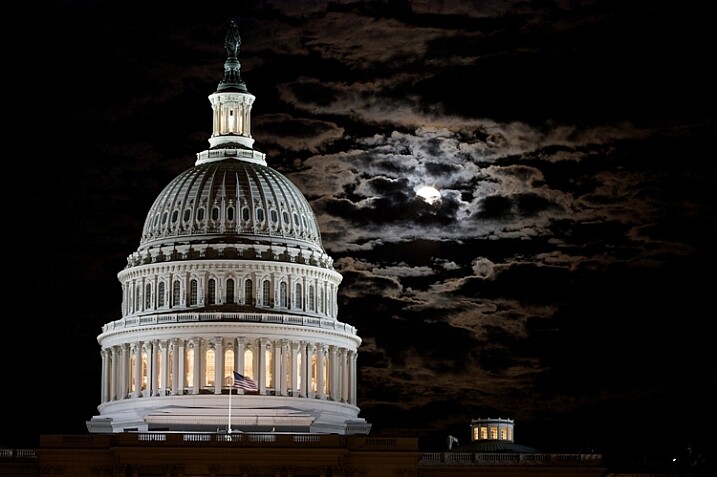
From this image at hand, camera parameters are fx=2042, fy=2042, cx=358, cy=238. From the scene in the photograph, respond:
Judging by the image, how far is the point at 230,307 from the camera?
148 m

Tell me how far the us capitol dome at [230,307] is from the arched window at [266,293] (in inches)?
5.6

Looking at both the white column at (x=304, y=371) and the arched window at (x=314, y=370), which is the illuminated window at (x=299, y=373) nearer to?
the white column at (x=304, y=371)

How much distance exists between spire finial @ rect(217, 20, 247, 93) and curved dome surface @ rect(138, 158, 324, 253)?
18.3ft

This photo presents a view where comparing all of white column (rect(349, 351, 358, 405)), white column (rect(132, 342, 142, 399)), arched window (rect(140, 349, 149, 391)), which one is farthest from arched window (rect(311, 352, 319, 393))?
white column (rect(132, 342, 142, 399))

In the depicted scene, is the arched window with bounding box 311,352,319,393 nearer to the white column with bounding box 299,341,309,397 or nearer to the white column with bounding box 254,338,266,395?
the white column with bounding box 299,341,309,397

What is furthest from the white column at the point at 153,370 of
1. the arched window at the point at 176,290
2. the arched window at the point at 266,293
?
the arched window at the point at 266,293

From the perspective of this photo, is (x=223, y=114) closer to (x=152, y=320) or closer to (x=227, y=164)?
(x=227, y=164)

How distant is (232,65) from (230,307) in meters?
19.3

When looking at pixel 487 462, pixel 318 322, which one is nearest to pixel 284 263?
pixel 318 322

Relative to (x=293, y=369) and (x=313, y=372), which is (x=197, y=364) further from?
(x=313, y=372)

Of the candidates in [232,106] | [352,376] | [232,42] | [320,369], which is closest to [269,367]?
[320,369]

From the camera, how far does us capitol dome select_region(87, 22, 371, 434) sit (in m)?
145

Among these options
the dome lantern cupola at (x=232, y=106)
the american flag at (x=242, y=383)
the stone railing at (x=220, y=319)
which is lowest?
the american flag at (x=242, y=383)

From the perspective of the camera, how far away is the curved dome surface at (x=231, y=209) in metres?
152
